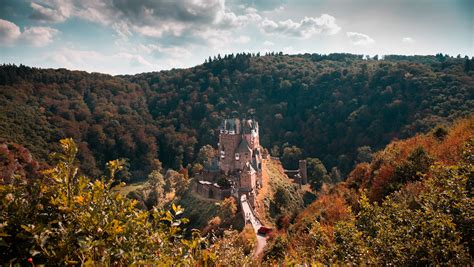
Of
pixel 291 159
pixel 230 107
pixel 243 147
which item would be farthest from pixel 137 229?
pixel 230 107

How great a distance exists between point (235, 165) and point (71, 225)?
38394 mm

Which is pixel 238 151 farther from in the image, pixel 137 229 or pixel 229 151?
pixel 137 229

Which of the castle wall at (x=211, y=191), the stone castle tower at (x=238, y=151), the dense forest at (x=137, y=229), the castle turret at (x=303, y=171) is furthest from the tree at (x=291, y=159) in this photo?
the dense forest at (x=137, y=229)

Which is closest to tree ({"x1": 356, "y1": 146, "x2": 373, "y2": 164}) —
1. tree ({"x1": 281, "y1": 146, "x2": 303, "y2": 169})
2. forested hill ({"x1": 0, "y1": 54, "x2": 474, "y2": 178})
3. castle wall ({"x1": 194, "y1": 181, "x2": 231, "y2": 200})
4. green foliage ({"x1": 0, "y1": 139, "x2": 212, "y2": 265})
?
forested hill ({"x1": 0, "y1": 54, "x2": 474, "y2": 178})

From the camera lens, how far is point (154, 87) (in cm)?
11788

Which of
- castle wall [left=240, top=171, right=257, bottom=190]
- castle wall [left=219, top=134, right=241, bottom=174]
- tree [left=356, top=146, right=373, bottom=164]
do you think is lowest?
tree [left=356, top=146, right=373, bottom=164]

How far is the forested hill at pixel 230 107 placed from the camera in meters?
66.1

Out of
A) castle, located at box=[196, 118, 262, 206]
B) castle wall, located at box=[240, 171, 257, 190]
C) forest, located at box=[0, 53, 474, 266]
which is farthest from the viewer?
castle, located at box=[196, 118, 262, 206]

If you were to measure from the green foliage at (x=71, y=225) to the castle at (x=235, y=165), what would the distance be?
1274 inches

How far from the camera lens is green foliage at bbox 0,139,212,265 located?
3.00m

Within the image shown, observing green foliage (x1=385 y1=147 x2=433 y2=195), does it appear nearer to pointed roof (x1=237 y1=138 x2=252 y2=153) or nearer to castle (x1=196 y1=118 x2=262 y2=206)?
castle (x1=196 y1=118 x2=262 y2=206)

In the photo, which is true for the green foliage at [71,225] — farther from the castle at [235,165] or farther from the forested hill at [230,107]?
→ the forested hill at [230,107]

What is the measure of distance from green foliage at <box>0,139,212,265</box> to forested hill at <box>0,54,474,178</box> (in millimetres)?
59366

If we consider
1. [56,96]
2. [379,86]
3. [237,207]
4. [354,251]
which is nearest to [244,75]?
[379,86]
